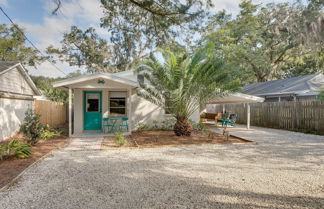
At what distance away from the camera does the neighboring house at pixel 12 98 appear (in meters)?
9.01

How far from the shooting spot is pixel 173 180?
14.0 ft

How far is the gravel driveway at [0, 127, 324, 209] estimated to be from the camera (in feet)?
10.8

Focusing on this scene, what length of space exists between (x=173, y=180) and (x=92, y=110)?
8200mm

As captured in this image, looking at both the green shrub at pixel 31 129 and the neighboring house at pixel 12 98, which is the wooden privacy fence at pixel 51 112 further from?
the green shrub at pixel 31 129

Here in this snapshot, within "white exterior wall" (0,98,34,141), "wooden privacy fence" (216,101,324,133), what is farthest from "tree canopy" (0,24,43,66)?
"wooden privacy fence" (216,101,324,133)

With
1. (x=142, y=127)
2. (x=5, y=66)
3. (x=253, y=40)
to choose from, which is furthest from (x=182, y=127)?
(x=253, y=40)

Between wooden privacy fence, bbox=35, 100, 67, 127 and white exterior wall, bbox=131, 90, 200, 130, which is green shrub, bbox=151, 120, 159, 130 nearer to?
white exterior wall, bbox=131, 90, 200, 130

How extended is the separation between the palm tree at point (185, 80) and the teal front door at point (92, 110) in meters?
3.40

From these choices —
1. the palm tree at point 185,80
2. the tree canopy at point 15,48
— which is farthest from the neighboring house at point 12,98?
the tree canopy at point 15,48

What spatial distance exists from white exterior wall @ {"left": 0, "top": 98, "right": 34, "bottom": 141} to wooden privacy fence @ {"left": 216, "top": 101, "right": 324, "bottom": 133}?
14.8 meters

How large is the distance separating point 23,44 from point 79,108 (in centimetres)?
1937

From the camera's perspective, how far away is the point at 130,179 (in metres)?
4.35

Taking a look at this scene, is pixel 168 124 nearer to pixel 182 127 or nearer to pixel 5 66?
pixel 182 127

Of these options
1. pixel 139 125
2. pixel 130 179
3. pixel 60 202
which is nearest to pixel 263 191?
pixel 130 179
